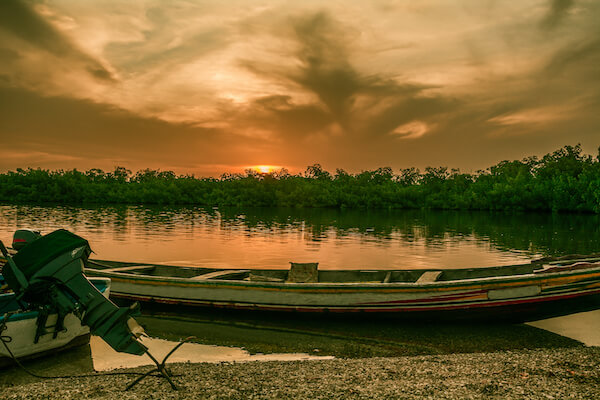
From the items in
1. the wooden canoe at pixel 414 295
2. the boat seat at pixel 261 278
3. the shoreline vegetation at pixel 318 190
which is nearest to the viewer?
the wooden canoe at pixel 414 295

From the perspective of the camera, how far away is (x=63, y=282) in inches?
307

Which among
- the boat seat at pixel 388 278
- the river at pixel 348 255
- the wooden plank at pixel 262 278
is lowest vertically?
the river at pixel 348 255

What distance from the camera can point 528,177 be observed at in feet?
343

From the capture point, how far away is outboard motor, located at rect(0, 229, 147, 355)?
733cm

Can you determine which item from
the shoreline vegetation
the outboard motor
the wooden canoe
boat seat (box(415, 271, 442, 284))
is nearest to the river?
the wooden canoe

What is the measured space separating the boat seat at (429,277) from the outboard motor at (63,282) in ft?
28.3

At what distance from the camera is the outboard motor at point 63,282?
7.33 metres

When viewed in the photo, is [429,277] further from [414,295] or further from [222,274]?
[222,274]

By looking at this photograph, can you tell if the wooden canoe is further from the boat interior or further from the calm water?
the calm water

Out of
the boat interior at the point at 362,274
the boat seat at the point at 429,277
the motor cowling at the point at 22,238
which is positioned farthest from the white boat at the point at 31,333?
the boat seat at the point at 429,277

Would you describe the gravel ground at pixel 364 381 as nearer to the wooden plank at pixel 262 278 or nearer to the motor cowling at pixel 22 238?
the motor cowling at pixel 22 238

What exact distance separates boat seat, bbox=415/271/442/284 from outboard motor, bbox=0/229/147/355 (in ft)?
28.3

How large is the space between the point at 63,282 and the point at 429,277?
9.87m

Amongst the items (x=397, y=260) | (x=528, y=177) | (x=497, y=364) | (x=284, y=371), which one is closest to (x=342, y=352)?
(x=284, y=371)
